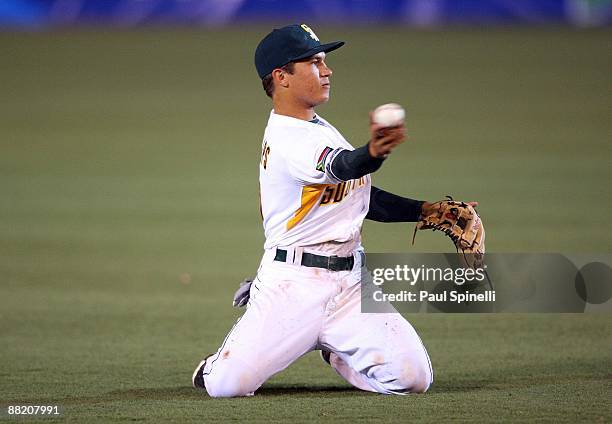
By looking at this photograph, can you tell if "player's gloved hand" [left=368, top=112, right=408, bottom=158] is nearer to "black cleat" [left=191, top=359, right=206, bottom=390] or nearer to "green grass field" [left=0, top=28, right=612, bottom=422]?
"green grass field" [left=0, top=28, right=612, bottom=422]

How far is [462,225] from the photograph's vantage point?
668 cm

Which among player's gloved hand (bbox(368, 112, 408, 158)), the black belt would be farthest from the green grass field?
player's gloved hand (bbox(368, 112, 408, 158))

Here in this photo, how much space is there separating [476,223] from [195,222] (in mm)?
6071

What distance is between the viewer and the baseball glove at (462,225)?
6.64 m

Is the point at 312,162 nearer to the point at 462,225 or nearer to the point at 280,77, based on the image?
the point at 280,77

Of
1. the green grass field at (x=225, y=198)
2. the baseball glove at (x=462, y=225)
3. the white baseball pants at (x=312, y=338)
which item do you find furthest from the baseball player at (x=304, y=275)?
the baseball glove at (x=462, y=225)

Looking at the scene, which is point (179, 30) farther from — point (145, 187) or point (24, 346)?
point (24, 346)

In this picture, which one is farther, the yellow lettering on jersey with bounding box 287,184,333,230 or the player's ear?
the player's ear

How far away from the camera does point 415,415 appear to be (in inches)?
231

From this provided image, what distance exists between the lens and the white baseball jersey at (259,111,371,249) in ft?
20.6

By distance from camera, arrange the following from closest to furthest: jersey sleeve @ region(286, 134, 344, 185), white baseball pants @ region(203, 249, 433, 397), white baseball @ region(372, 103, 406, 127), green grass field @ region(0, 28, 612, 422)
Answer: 1. white baseball @ region(372, 103, 406, 127)
2. jersey sleeve @ region(286, 134, 344, 185)
3. white baseball pants @ region(203, 249, 433, 397)
4. green grass field @ region(0, 28, 612, 422)

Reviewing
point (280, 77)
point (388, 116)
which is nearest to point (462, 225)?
point (280, 77)

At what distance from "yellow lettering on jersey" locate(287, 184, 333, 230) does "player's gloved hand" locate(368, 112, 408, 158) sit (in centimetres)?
73

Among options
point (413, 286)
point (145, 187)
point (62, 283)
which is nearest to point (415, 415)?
point (413, 286)
